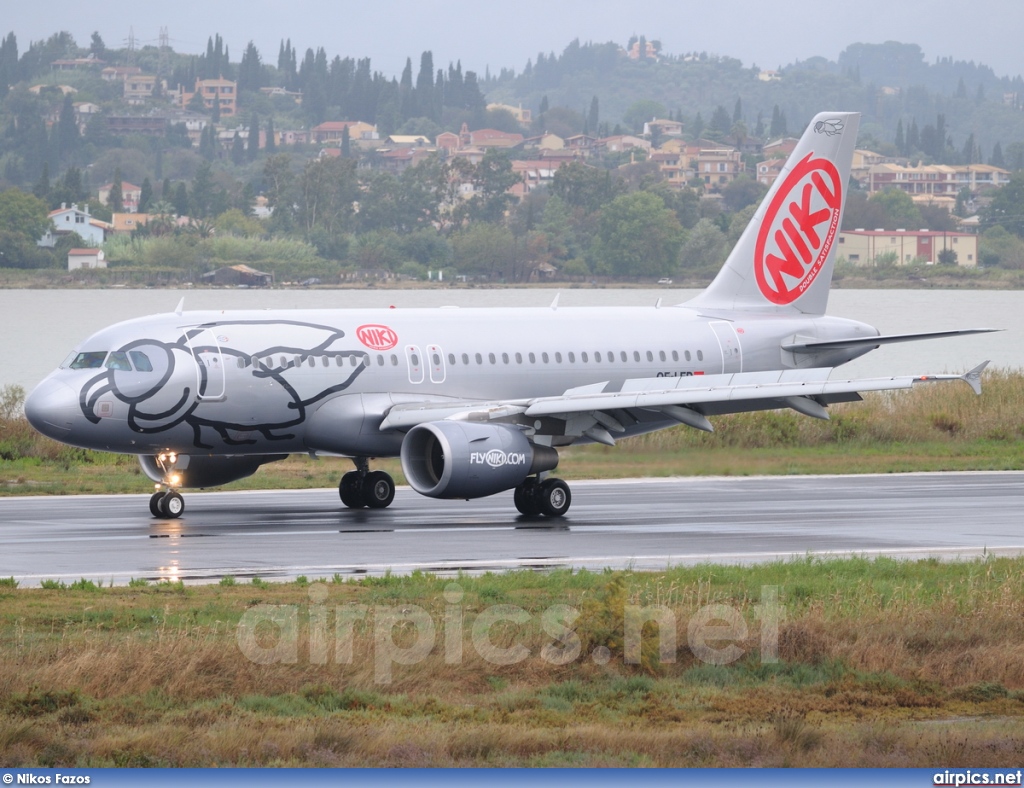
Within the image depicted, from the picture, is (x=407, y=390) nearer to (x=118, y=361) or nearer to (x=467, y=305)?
(x=118, y=361)

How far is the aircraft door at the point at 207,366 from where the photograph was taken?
105ft

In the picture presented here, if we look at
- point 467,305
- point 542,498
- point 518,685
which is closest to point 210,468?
point 542,498

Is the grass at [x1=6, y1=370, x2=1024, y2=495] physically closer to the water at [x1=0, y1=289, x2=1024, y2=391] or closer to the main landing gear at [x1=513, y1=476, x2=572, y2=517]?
the main landing gear at [x1=513, y1=476, x2=572, y2=517]

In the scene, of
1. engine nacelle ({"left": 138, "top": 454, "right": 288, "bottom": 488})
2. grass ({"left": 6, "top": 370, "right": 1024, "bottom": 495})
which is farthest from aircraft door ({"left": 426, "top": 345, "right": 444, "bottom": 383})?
engine nacelle ({"left": 138, "top": 454, "right": 288, "bottom": 488})

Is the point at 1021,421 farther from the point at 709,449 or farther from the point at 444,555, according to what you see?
the point at 444,555

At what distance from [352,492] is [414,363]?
9.42 ft

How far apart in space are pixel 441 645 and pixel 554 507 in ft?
49.6

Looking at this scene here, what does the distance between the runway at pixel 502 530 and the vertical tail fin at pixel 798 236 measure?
14.3 ft

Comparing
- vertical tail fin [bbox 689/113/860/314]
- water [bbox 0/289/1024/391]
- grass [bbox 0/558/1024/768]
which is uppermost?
vertical tail fin [bbox 689/113/860/314]

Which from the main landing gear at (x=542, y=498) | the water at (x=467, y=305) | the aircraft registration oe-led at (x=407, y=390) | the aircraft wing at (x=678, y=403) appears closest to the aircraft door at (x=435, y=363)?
the aircraft registration oe-led at (x=407, y=390)

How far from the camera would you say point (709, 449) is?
1431 inches

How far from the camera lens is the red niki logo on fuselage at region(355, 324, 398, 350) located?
34.4 m

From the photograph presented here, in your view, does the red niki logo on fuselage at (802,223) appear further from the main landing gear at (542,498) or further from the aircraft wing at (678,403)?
the main landing gear at (542,498)

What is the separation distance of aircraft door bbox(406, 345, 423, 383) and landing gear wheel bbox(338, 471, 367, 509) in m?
2.32
